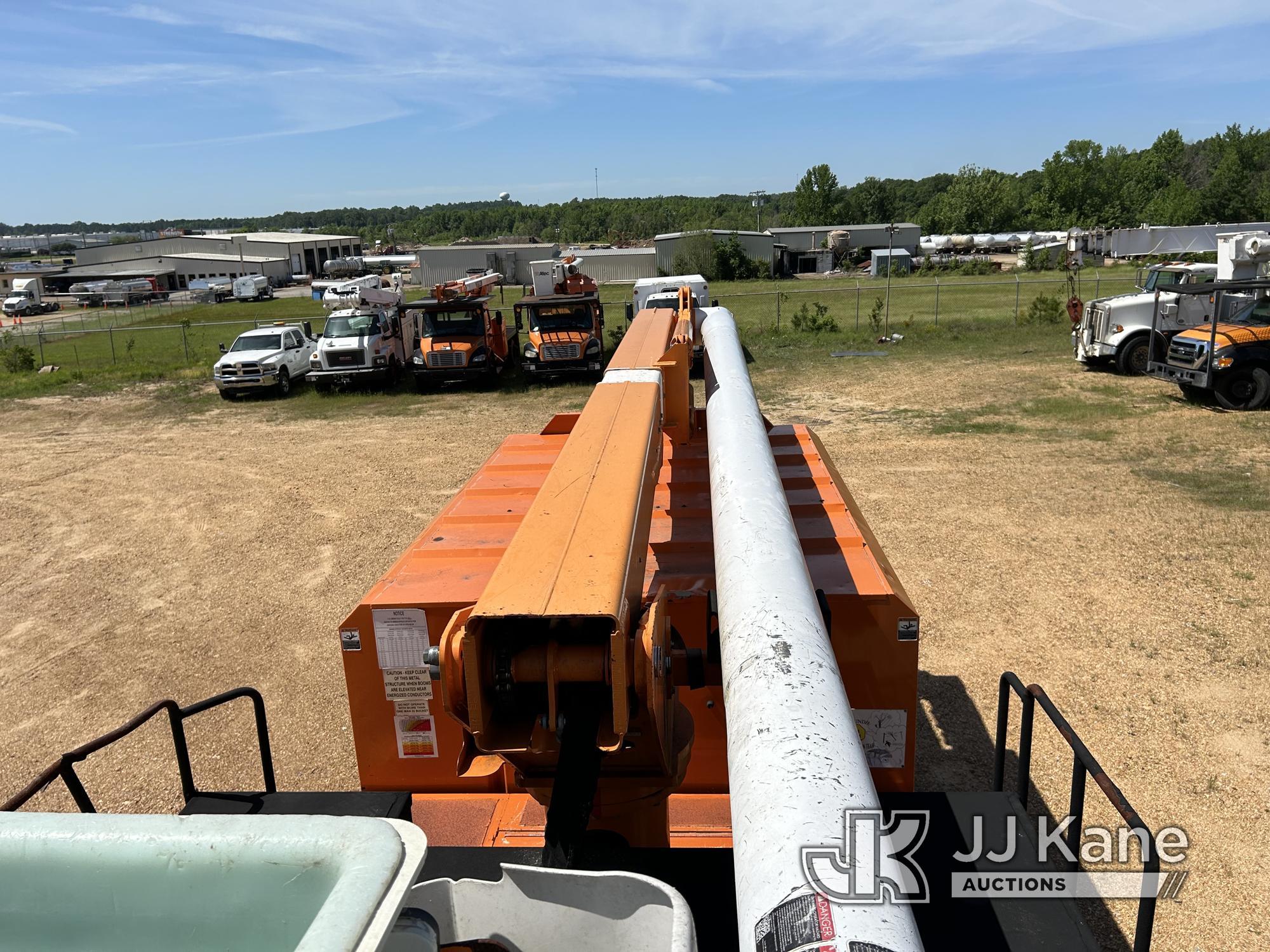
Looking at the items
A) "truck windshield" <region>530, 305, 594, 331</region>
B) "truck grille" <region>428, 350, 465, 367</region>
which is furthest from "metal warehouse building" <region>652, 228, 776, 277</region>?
"truck grille" <region>428, 350, 465, 367</region>

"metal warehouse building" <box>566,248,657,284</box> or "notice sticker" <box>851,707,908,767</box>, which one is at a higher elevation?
"metal warehouse building" <box>566,248,657,284</box>

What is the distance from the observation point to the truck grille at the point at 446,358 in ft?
73.2

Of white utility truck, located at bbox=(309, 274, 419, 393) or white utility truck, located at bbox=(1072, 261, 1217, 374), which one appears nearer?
white utility truck, located at bbox=(1072, 261, 1217, 374)

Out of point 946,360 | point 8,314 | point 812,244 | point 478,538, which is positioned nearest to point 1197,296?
point 946,360

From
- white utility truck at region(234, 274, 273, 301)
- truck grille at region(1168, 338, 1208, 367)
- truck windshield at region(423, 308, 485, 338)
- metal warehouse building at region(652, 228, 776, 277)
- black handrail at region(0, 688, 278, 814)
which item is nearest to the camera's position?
black handrail at region(0, 688, 278, 814)

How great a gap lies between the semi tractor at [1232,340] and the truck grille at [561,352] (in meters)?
12.1

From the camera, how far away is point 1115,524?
35.9ft

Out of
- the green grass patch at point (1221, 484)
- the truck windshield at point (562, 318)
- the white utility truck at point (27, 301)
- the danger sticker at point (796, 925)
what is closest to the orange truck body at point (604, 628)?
the danger sticker at point (796, 925)

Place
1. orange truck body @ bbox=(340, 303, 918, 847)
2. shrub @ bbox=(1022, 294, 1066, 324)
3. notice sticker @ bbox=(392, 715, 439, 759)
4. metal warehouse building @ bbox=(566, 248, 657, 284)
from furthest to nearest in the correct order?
metal warehouse building @ bbox=(566, 248, 657, 284), shrub @ bbox=(1022, 294, 1066, 324), notice sticker @ bbox=(392, 715, 439, 759), orange truck body @ bbox=(340, 303, 918, 847)

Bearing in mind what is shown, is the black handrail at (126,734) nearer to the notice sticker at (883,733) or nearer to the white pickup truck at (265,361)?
the notice sticker at (883,733)

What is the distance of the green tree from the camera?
100250 millimetres

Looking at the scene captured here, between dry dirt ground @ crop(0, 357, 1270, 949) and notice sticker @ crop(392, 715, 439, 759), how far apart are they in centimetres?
237

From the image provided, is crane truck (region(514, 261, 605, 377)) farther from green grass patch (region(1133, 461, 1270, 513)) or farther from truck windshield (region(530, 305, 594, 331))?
green grass patch (region(1133, 461, 1270, 513))

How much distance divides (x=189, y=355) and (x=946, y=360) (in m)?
23.3
